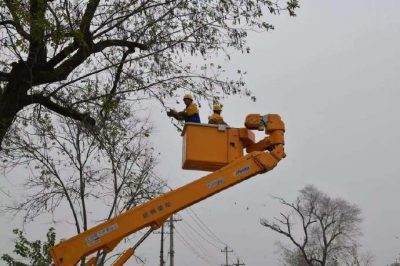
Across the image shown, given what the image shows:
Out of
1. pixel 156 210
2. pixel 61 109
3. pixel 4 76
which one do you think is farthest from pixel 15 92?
pixel 156 210

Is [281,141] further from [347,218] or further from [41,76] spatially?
[347,218]

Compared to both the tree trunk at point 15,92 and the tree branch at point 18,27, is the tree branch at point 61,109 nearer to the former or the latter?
the tree trunk at point 15,92

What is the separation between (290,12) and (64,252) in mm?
4976

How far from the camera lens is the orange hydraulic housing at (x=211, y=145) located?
591 cm

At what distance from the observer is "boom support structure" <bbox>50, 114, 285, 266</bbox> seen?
18.7 ft

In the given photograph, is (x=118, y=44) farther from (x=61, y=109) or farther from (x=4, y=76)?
(x=4, y=76)

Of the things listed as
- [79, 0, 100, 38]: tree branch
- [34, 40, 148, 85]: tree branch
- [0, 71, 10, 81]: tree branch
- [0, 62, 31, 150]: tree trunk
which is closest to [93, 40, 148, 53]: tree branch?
[34, 40, 148, 85]: tree branch

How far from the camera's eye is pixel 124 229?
571 cm

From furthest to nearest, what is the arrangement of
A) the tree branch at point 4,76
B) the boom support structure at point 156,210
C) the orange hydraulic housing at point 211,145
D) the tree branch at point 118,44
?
the tree branch at point 118,44
the tree branch at point 4,76
the orange hydraulic housing at point 211,145
the boom support structure at point 156,210

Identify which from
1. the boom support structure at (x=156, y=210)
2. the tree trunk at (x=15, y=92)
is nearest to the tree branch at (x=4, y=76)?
the tree trunk at (x=15, y=92)

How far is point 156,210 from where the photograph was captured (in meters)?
5.74

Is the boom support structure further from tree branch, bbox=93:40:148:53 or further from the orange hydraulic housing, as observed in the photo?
tree branch, bbox=93:40:148:53

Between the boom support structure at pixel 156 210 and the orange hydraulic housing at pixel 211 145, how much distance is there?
217 mm

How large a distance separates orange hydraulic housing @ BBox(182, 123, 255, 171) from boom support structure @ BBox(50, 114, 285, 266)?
217 mm
